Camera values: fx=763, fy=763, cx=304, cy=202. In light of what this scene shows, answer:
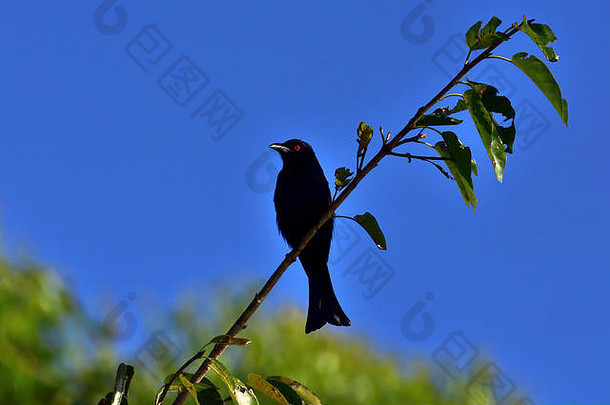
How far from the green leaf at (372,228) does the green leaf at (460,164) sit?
306mm

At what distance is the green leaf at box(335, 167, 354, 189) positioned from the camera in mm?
2238

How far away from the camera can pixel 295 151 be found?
4.95m

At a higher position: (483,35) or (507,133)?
(483,35)

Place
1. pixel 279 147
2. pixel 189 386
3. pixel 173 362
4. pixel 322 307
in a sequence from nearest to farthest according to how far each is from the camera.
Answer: pixel 189 386 → pixel 322 307 → pixel 279 147 → pixel 173 362

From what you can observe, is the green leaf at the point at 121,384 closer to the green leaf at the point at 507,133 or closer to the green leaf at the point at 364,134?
the green leaf at the point at 364,134

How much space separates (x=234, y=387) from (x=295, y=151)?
3.13 metres

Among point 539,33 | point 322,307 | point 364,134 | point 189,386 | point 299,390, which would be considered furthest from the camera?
point 322,307

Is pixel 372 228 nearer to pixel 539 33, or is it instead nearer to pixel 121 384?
pixel 539 33

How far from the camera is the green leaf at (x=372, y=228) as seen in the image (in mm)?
2355

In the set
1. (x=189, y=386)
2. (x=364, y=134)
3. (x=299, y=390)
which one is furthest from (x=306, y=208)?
(x=189, y=386)

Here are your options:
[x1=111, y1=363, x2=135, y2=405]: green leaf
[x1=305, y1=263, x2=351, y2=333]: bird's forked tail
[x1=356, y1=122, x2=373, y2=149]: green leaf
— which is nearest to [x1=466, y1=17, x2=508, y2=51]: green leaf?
[x1=356, y1=122, x2=373, y2=149]: green leaf

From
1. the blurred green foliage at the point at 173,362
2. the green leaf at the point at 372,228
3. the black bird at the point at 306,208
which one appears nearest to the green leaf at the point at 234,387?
the green leaf at the point at 372,228

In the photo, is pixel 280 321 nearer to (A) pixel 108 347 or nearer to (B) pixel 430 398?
(B) pixel 430 398

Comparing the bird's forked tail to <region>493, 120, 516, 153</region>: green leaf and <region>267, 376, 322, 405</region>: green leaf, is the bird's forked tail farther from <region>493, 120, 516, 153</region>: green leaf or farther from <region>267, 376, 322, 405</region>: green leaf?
<region>493, 120, 516, 153</region>: green leaf
